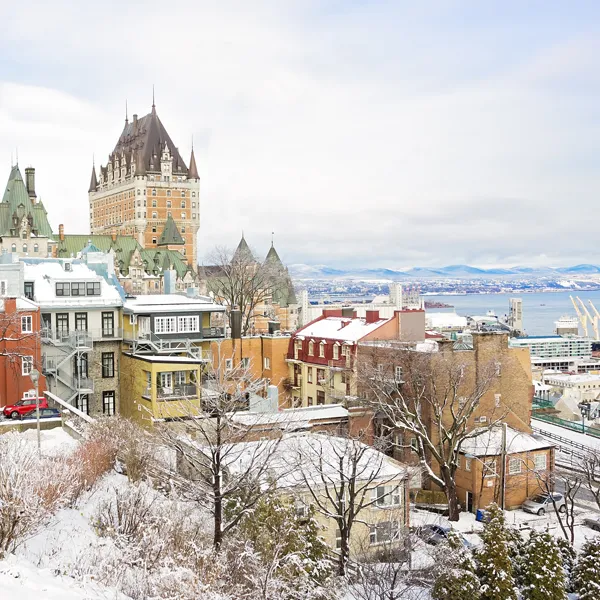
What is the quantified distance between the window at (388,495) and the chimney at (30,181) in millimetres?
108716

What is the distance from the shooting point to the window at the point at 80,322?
3931 cm

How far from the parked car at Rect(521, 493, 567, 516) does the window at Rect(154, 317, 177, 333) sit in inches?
766

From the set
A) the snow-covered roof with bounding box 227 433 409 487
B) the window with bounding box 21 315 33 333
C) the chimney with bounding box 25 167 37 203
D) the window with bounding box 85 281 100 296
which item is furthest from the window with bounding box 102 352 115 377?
the chimney with bounding box 25 167 37 203

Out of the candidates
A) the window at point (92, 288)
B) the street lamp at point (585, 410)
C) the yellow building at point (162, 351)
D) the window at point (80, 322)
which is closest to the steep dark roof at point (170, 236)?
the street lamp at point (585, 410)

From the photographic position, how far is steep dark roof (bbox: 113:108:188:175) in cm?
14800

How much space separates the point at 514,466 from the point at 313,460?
1332 cm

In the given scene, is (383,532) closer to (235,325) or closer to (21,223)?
(235,325)

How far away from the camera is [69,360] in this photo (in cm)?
3800

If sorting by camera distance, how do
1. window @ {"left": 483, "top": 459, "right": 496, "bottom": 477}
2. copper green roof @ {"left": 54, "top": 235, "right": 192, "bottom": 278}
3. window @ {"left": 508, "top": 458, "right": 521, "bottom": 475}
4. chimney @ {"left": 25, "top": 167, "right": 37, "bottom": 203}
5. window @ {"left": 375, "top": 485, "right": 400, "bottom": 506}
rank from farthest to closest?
1. chimney @ {"left": 25, "top": 167, "right": 37, "bottom": 203}
2. copper green roof @ {"left": 54, "top": 235, "right": 192, "bottom": 278}
3. window @ {"left": 508, "top": 458, "right": 521, "bottom": 475}
4. window @ {"left": 483, "top": 459, "right": 496, "bottom": 477}
5. window @ {"left": 375, "top": 485, "right": 400, "bottom": 506}

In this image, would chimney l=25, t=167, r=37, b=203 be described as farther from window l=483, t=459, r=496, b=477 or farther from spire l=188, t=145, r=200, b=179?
window l=483, t=459, r=496, b=477

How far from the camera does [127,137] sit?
156m

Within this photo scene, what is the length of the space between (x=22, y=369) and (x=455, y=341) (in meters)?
20.5

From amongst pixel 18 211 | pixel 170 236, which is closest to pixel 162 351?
pixel 18 211

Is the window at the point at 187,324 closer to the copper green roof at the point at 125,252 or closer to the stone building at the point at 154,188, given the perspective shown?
the copper green roof at the point at 125,252
